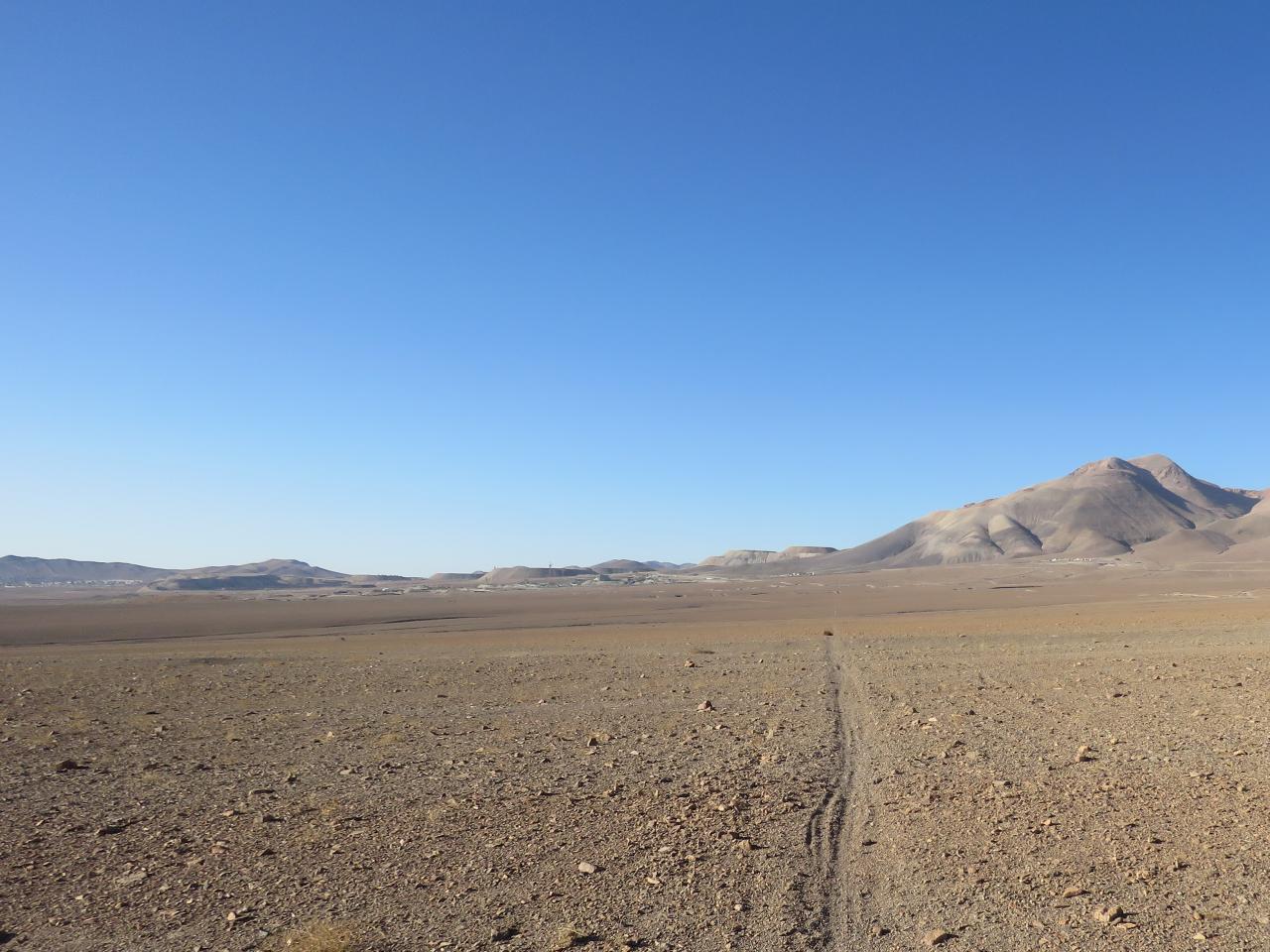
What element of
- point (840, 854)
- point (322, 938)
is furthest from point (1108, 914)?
point (322, 938)

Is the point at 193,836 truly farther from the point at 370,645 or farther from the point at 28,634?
the point at 28,634

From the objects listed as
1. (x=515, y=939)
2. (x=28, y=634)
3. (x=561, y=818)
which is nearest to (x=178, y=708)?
(x=561, y=818)

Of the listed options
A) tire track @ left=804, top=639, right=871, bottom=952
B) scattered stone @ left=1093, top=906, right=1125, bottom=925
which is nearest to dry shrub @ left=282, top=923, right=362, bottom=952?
tire track @ left=804, top=639, right=871, bottom=952

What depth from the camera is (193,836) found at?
8.84 meters

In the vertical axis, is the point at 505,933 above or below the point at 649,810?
below

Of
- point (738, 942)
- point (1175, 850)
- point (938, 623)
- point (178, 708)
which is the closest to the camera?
point (738, 942)

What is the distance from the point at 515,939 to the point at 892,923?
265cm

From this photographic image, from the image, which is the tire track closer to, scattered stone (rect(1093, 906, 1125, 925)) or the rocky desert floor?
the rocky desert floor

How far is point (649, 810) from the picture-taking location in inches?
375

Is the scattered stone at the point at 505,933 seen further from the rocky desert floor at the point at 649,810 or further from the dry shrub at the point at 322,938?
the dry shrub at the point at 322,938

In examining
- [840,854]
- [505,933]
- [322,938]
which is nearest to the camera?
[322,938]

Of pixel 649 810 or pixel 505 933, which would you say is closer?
pixel 505 933

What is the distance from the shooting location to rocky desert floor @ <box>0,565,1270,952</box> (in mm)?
6770

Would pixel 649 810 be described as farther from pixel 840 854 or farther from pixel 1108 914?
pixel 1108 914
